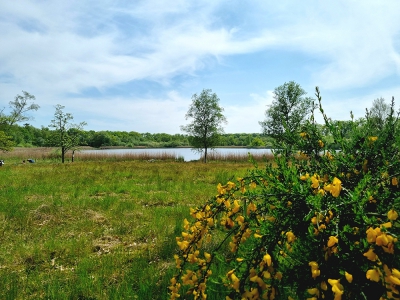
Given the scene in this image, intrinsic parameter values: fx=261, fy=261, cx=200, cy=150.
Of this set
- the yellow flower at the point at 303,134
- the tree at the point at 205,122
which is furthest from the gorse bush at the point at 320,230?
the tree at the point at 205,122

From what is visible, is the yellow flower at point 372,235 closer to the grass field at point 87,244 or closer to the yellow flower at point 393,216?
the yellow flower at point 393,216

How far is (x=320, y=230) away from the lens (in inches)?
50.7

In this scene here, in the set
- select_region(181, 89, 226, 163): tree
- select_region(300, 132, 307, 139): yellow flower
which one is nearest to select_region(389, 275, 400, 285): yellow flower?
select_region(300, 132, 307, 139): yellow flower

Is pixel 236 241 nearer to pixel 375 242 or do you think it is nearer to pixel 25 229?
pixel 375 242

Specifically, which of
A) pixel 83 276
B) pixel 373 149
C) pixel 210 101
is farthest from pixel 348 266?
pixel 210 101

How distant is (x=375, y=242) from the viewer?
96cm

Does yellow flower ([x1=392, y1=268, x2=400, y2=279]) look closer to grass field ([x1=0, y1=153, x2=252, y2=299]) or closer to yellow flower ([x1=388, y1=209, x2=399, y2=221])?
yellow flower ([x1=388, y1=209, x2=399, y2=221])

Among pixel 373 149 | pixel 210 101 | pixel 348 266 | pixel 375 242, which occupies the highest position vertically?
pixel 210 101

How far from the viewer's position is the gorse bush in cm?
111

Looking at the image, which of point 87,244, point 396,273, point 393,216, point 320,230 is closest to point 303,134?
point 320,230

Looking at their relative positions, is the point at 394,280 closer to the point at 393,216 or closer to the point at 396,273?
the point at 396,273

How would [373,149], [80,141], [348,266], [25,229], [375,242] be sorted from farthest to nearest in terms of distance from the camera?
1. [80,141]
2. [25,229]
3. [373,149]
4. [348,266]
5. [375,242]

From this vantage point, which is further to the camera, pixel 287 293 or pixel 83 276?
pixel 83 276

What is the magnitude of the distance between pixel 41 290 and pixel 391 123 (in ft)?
12.6
